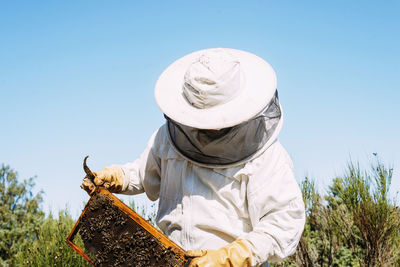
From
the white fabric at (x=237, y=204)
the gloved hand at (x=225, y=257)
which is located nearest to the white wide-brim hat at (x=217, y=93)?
the white fabric at (x=237, y=204)

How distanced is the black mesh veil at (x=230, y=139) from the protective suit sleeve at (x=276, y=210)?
20 cm

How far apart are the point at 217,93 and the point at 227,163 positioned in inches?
21.0

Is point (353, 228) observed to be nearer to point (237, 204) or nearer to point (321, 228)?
point (321, 228)

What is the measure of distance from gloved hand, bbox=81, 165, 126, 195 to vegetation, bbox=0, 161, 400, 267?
257 cm

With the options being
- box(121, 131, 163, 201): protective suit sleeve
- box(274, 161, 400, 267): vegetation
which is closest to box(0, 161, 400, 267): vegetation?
box(274, 161, 400, 267): vegetation

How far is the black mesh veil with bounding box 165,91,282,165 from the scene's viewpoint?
328 cm

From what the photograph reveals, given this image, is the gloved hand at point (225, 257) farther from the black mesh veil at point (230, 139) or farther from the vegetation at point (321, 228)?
the vegetation at point (321, 228)

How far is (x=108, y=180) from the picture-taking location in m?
3.82

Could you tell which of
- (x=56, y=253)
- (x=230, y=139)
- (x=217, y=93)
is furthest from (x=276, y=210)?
(x=56, y=253)

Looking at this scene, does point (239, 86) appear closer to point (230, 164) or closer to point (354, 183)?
point (230, 164)

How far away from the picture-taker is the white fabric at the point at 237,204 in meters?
3.22

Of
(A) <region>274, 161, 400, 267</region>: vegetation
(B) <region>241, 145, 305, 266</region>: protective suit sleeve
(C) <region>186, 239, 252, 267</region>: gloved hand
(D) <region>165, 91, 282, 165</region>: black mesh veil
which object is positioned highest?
(D) <region>165, 91, 282, 165</region>: black mesh veil

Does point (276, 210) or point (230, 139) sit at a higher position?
→ point (230, 139)

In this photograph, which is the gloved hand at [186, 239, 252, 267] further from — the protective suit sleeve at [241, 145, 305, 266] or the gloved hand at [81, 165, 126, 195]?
the gloved hand at [81, 165, 126, 195]
